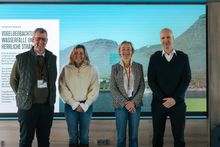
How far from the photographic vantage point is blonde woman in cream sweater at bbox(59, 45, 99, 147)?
14.1 ft

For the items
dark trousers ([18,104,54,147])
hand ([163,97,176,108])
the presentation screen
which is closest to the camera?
dark trousers ([18,104,54,147])

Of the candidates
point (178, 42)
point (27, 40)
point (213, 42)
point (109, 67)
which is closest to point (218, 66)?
point (213, 42)

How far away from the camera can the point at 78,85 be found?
14.3 feet

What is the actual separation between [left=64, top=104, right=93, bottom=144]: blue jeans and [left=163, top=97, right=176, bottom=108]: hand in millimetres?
980

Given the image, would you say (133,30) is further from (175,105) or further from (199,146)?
(199,146)

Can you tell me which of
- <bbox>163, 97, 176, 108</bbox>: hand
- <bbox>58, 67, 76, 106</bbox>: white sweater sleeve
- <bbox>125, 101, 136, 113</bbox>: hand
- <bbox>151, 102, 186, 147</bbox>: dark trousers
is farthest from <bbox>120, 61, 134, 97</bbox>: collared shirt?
<bbox>58, 67, 76, 106</bbox>: white sweater sleeve

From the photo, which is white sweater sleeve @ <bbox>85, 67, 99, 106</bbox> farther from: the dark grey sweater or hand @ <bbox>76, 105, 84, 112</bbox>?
the dark grey sweater

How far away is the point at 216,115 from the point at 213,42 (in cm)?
106

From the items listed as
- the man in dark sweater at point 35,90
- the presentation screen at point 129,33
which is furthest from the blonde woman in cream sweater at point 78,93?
the presentation screen at point 129,33

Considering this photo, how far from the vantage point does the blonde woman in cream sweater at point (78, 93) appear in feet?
14.1

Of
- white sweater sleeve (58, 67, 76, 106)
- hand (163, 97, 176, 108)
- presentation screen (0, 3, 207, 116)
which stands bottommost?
hand (163, 97, 176, 108)

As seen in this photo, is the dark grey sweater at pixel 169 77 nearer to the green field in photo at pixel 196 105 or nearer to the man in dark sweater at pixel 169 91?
the man in dark sweater at pixel 169 91

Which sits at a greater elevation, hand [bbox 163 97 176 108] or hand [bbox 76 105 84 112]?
hand [bbox 163 97 176 108]

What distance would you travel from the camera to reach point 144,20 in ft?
16.3
